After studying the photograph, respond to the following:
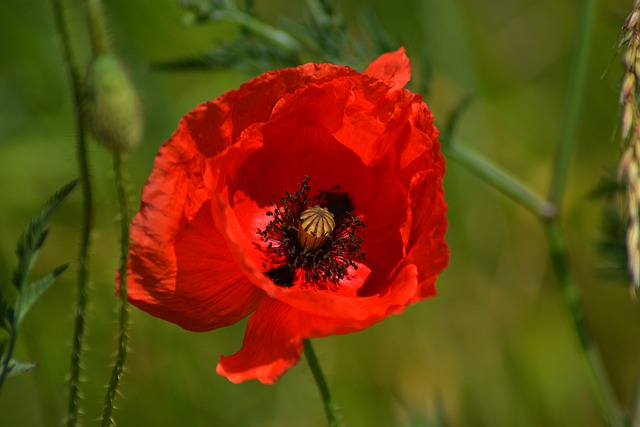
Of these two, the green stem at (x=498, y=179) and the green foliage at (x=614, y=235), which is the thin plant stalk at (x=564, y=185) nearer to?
the green stem at (x=498, y=179)

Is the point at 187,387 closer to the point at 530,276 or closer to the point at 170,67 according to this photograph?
the point at 170,67


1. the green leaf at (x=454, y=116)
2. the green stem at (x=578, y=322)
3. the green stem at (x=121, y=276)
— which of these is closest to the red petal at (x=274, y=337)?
the green stem at (x=121, y=276)

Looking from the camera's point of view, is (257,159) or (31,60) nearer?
(257,159)

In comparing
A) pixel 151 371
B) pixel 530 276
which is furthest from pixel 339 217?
pixel 530 276

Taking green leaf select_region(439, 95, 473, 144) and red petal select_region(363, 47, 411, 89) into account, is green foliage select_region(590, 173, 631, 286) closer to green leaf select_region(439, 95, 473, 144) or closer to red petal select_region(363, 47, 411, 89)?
green leaf select_region(439, 95, 473, 144)

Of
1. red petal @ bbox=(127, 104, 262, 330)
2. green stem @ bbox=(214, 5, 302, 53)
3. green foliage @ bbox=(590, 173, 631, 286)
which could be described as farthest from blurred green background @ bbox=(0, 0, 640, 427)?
red petal @ bbox=(127, 104, 262, 330)

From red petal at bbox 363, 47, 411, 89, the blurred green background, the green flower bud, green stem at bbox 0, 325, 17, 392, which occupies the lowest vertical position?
the blurred green background
